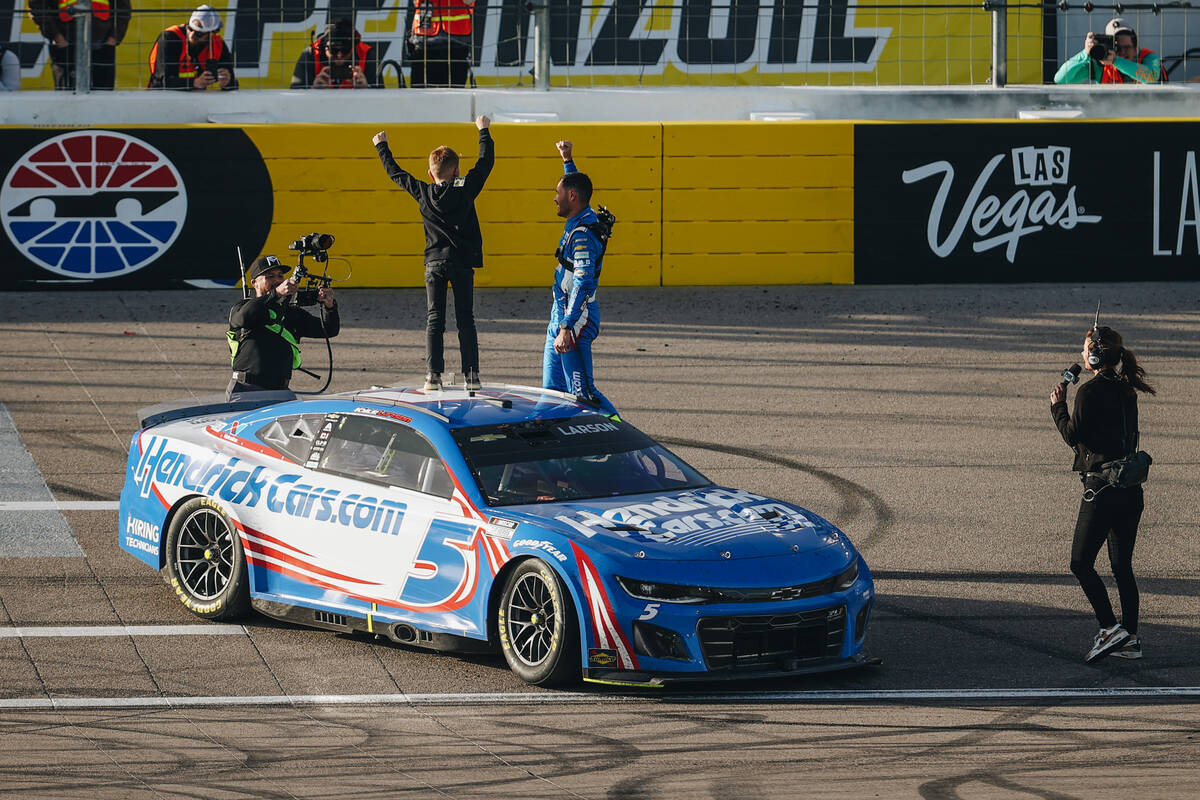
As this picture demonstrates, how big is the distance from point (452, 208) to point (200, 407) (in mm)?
3521

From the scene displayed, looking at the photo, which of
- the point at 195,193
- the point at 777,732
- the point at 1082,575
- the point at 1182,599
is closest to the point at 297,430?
the point at 777,732

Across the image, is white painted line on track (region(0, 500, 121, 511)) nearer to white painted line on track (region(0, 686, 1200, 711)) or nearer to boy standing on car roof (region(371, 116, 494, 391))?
boy standing on car roof (region(371, 116, 494, 391))

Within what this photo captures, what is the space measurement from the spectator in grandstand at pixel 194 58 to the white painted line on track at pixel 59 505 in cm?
841

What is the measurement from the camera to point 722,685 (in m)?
7.88

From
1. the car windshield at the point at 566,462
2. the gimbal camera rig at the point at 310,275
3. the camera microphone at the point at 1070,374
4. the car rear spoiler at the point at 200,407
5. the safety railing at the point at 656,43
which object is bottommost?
the car windshield at the point at 566,462

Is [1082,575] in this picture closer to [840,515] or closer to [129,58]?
[840,515]

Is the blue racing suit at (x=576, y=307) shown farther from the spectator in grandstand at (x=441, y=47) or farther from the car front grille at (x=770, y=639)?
the spectator in grandstand at (x=441, y=47)

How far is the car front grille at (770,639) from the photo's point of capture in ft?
24.8

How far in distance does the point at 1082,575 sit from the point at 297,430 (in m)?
3.89

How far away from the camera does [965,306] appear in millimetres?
16906

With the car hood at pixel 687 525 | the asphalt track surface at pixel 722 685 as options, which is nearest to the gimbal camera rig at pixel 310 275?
the asphalt track surface at pixel 722 685

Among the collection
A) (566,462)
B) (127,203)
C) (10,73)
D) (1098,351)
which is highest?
(10,73)

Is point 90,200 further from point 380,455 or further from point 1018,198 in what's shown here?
point 380,455

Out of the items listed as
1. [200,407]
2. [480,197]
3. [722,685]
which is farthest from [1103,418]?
[480,197]
